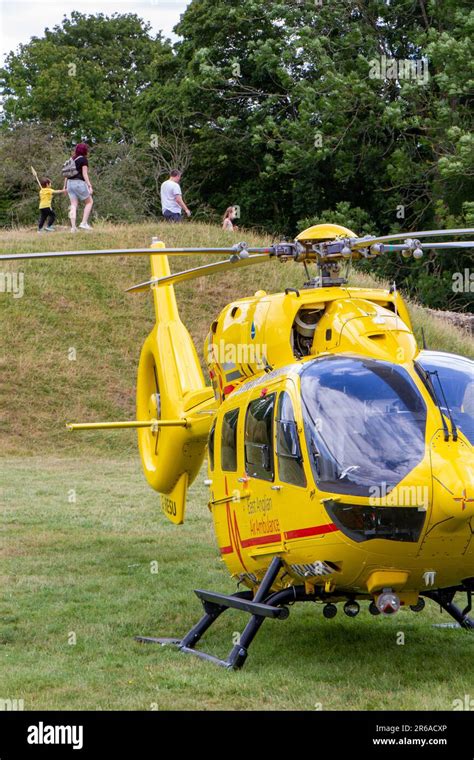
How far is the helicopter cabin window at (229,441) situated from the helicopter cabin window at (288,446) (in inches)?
32.8

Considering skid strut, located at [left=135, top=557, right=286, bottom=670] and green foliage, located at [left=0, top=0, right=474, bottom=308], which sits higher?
green foliage, located at [left=0, top=0, right=474, bottom=308]

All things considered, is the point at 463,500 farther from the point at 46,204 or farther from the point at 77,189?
the point at 46,204

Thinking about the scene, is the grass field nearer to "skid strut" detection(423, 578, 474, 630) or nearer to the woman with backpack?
"skid strut" detection(423, 578, 474, 630)

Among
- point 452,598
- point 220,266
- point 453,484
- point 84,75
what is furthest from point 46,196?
point 84,75

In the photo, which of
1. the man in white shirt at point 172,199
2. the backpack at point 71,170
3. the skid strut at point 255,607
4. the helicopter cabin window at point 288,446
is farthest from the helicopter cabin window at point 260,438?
the man in white shirt at point 172,199

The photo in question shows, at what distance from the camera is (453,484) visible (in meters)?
6.85

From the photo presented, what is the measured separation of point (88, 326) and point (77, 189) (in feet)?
11.6

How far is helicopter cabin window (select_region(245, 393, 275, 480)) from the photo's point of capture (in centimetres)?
789

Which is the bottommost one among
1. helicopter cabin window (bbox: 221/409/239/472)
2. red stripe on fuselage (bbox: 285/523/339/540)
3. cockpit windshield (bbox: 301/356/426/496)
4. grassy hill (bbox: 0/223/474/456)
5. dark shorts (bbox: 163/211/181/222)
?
grassy hill (bbox: 0/223/474/456)

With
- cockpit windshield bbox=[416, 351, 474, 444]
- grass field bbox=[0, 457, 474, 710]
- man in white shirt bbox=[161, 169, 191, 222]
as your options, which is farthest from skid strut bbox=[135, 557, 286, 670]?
man in white shirt bbox=[161, 169, 191, 222]

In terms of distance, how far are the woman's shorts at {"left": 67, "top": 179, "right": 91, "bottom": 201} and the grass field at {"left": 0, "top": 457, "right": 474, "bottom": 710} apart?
43.3 ft

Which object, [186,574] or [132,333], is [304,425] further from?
[132,333]

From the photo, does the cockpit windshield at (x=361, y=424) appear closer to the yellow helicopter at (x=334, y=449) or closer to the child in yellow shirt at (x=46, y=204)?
the yellow helicopter at (x=334, y=449)

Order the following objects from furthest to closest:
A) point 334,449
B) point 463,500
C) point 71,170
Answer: point 71,170 < point 334,449 < point 463,500
